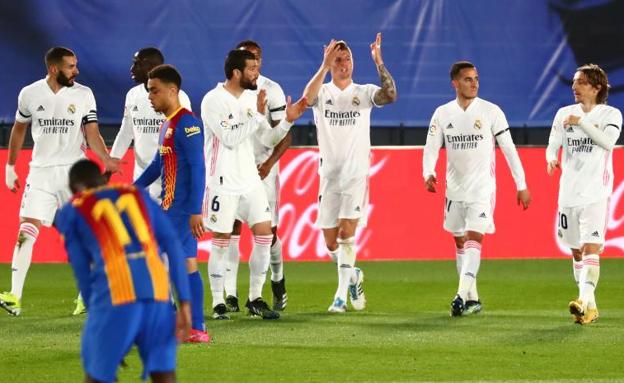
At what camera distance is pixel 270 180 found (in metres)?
12.4

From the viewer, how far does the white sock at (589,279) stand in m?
11.1

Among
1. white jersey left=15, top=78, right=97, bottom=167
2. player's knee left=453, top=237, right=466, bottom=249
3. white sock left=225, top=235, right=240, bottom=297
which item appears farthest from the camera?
player's knee left=453, top=237, right=466, bottom=249

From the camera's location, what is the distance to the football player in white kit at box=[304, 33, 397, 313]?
12195mm

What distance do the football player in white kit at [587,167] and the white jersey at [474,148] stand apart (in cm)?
52

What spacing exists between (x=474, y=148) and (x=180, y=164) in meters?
3.35

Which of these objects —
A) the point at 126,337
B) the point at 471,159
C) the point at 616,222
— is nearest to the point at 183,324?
the point at 126,337

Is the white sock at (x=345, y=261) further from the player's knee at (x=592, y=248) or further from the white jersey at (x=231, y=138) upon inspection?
the player's knee at (x=592, y=248)

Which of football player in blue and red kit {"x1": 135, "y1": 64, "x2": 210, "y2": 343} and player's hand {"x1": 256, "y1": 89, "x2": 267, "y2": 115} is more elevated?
player's hand {"x1": 256, "y1": 89, "x2": 267, "y2": 115}

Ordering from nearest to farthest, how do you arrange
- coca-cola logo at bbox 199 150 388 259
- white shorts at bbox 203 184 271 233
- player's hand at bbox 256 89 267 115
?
player's hand at bbox 256 89 267 115
white shorts at bbox 203 184 271 233
coca-cola logo at bbox 199 150 388 259

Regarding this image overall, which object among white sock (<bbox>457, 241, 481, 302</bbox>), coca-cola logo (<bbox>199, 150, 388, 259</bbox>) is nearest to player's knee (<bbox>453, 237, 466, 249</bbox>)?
white sock (<bbox>457, 241, 481, 302</bbox>)

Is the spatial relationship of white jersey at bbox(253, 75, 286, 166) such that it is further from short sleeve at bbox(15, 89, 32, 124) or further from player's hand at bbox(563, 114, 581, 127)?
player's hand at bbox(563, 114, 581, 127)

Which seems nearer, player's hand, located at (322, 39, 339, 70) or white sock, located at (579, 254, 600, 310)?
white sock, located at (579, 254, 600, 310)

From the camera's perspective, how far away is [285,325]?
10.9 m

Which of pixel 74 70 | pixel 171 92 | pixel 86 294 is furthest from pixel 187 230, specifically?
pixel 86 294
